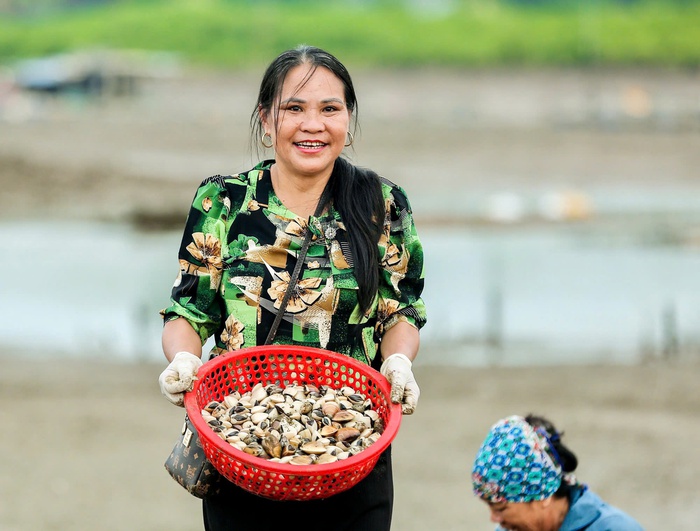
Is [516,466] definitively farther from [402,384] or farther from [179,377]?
[179,377]

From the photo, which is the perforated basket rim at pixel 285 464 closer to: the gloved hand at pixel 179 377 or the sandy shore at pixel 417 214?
the gloved hand at pixel 179 377

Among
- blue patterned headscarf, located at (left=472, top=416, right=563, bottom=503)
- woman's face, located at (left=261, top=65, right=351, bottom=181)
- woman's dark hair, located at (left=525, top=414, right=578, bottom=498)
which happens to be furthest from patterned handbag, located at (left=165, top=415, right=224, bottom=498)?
woman's dark hair, located at (left=525, top=414, right=578, bottom=498)

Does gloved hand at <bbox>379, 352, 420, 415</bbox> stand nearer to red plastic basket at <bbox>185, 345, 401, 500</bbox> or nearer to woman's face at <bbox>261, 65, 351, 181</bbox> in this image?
red plastic basket at <bbox>185, 345, 401, 500</bbox>

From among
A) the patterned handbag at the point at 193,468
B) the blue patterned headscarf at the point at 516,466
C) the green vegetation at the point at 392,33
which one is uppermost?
the patterned handbag at the point at 193,468

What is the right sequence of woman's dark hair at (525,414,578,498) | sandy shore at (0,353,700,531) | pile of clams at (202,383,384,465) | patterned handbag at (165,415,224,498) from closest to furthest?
pile of clams at (202,383,384,465) < patterned handbag at (165,415,224,498) < woman's dark hair at (525,414,578,498) < sandy shore at (0,353,700,531)

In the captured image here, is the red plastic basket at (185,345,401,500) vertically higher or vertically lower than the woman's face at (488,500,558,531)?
higher

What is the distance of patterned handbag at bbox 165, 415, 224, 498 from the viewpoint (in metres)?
2.46

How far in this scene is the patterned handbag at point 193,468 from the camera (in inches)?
96.9

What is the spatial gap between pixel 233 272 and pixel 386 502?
24.5 inches

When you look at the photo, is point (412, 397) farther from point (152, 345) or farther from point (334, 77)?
point (152, 345)

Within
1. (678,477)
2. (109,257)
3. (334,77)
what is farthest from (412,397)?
(109,257)

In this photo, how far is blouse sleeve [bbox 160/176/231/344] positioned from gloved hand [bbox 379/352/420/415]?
44 centimetres

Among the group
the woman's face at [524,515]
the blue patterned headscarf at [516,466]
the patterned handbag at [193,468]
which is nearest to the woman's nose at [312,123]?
the patterned handbag at [193,468]

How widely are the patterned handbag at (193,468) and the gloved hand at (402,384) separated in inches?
17.0
